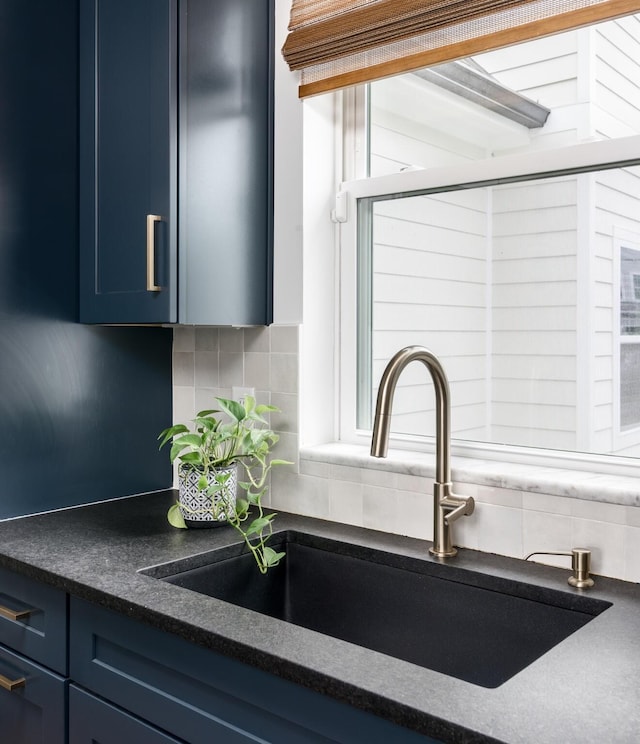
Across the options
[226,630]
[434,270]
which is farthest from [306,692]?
[434,270]

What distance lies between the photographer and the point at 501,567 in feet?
4.67

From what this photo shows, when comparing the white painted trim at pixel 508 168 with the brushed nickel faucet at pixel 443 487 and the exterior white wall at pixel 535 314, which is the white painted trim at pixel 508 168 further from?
the brushed nickel faucet at pixel 443 487

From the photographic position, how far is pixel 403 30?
161cm

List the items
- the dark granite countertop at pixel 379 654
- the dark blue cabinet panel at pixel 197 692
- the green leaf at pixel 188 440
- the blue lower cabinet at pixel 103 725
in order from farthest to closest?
1. the green leaf at pixel 188 440
2. the blue lower cabinet at pixel 103 725
3. the dark blue cabinet panel at pixel 197 692
4. the dark granite countertop at pixel 379 654

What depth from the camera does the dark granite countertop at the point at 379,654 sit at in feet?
2.83

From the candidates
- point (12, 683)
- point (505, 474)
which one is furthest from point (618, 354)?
point (12, 683)

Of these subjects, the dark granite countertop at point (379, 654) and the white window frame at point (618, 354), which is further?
the white window frame at point (618, 354)

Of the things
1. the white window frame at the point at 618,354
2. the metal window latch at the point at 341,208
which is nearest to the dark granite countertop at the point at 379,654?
the white window frame at the point at 618,354

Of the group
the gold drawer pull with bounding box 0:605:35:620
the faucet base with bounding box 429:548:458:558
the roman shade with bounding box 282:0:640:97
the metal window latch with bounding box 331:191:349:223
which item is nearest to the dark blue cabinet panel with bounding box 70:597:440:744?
the gold drawer pull with bounding box 0:605:35:620

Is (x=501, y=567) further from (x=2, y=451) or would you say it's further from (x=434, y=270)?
(x=2, y=451)

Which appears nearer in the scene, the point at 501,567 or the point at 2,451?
the point at 501,567

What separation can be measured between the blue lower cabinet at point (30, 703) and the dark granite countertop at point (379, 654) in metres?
0.21

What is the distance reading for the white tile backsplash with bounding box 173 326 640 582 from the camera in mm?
1376

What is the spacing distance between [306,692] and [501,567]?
21.5 inches
